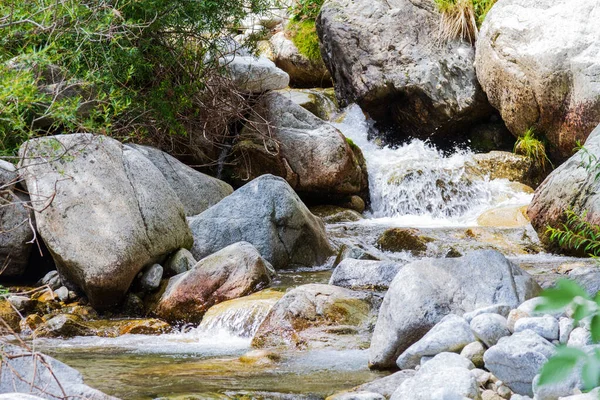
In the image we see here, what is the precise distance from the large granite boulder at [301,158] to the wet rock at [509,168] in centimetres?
196

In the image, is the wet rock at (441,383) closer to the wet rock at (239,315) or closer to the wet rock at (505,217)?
the wet rock at (239,315)

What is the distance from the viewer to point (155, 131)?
8.92m

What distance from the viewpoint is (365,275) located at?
6152 millimetres

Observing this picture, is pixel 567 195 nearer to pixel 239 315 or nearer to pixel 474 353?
pixel 239 315

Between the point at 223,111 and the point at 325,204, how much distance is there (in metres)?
2.30

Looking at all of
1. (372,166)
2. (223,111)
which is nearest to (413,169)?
(372,166)

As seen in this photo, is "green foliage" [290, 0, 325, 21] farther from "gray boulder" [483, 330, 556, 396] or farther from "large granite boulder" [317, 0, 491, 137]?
"gray boulder" [483, 330, 556, 396]

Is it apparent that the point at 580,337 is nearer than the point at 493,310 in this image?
Yes

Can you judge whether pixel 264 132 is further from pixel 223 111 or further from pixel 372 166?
pixel 372 166

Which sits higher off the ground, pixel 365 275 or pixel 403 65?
pixel 403 65

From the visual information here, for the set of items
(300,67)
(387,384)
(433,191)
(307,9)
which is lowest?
(433,191)

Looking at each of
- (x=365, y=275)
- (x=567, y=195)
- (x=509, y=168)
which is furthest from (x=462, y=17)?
(x=365, y=275)

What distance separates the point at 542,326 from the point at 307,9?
12.6 m

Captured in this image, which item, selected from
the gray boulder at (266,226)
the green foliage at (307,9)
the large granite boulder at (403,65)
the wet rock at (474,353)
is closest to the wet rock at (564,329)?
the wet rock at (474,353)
